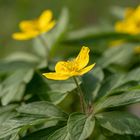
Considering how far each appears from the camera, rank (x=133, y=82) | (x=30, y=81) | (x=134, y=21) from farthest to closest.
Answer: (x=134, y=21) → (x=30, y=81) → (x=133, y=82)

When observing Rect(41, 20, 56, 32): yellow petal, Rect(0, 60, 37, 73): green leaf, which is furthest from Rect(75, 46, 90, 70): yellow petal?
Rect(41, 20, 56, 32): yellow petal

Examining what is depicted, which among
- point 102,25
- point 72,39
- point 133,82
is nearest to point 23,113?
point 133,82

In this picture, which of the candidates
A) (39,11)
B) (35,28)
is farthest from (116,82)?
(39,11)

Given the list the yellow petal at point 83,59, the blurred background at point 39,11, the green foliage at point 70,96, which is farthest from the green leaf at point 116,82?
the blurred background at point 39,11

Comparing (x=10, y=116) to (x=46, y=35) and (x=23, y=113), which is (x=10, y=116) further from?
(x=46, y=35)

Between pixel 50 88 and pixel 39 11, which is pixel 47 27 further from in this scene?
pixel 39 11

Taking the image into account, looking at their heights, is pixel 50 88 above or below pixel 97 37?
above
